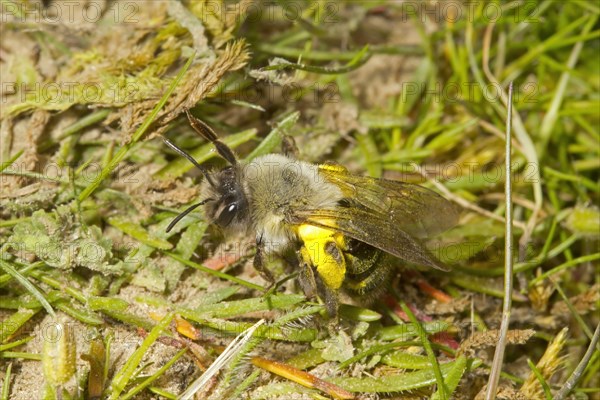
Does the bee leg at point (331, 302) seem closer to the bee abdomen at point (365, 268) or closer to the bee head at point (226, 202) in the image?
the bee abdomen at point (365, 268)

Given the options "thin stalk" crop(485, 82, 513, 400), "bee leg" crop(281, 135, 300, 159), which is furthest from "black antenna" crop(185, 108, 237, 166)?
"thin stalk" crop(485, 82, 513, 400)

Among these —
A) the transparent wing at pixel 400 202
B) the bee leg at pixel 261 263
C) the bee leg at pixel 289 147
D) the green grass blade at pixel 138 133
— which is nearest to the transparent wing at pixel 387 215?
the transparent wing at pixel 400 202

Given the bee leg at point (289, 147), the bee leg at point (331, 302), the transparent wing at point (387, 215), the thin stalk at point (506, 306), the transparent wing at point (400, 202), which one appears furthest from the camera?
the bee leg at point (289, 147)

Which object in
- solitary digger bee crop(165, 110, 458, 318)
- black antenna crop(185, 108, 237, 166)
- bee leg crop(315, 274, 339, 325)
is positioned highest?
black antenna crop(185, 108, 237, 166)

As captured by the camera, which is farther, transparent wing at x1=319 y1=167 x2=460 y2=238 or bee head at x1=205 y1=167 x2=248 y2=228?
transparent wing at x1=319 y1=167 x2=460 y2=238

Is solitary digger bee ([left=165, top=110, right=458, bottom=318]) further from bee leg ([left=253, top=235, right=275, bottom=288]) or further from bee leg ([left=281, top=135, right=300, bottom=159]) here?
bee leg ([left=281, top=135, right=300, bottom=159])

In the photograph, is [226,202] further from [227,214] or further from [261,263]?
[261,263]

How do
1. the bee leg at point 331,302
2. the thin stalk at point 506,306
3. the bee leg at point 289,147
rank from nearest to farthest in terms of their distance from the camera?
the thin stalk at point 506,306
the bee leg at point 331,302
the bee leg at point 289,147

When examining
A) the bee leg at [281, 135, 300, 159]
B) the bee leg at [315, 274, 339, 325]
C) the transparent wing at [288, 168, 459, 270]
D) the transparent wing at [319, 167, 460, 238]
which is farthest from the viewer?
the bee leg at [281, 135, 300, 159]

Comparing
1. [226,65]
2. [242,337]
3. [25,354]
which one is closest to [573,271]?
[242,337]
